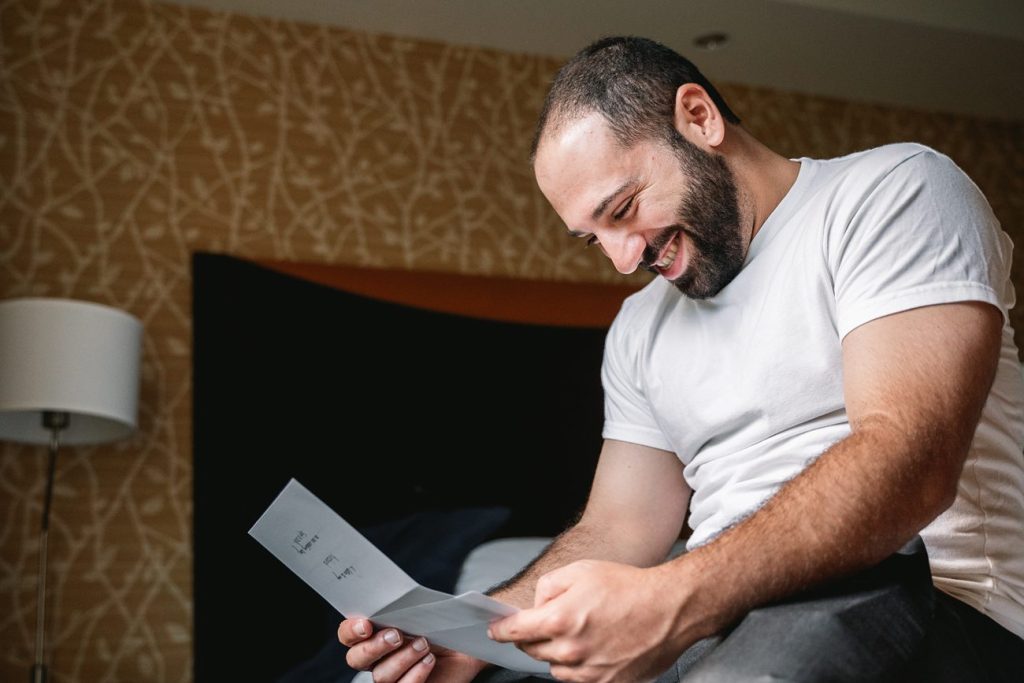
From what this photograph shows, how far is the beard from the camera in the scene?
136 centimetres

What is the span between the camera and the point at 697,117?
1.38m

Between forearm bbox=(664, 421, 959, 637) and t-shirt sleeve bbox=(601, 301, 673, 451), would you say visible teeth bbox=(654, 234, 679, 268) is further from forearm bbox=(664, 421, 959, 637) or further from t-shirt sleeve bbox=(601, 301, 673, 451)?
forearm bbox=(664, 421, 959, 637)

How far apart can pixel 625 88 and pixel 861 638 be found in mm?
774

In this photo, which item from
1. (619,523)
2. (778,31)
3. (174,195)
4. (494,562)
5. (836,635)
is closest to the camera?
(836,635)

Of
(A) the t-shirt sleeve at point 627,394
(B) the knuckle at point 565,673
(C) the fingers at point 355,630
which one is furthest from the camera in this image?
(A) the t-shirt sleeve at point 627,394

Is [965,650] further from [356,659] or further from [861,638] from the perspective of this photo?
[356,659]

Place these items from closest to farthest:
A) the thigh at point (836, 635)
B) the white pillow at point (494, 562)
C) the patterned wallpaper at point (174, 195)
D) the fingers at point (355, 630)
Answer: the thigh at point (836, 635) → the fingers at point (355, 630) → the white pillow at point (494, 562) → the patterned wallpaper at point (174, 195)

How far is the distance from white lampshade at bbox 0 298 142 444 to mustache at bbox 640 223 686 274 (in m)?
1.60

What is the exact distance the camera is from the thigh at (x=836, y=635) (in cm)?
85

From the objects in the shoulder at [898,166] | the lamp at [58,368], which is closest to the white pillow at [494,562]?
the lamp at [58,368]

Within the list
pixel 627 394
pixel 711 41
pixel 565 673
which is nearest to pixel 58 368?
pixel 627 394

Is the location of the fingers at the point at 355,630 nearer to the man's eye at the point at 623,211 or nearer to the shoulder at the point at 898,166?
the man's eye at the point at 623,211

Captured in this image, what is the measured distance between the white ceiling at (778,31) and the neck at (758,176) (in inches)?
70.2

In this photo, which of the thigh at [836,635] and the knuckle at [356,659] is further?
the knuckle at [356,659]
